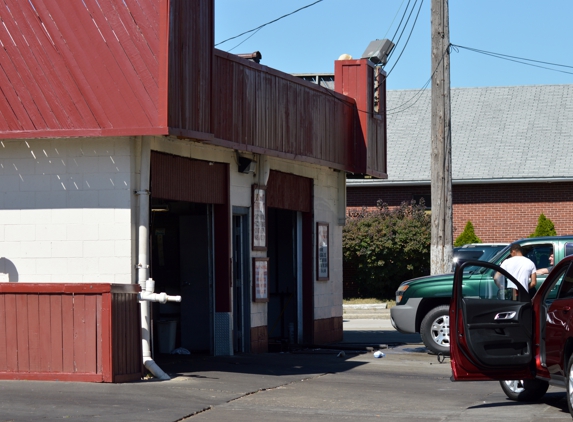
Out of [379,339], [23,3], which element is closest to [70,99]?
[23,3]

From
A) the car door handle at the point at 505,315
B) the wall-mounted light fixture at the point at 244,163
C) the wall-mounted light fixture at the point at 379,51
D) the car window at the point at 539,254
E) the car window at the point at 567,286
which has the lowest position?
the car door handle at the point at 505,315

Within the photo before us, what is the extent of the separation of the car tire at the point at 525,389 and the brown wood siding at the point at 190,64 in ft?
16.2

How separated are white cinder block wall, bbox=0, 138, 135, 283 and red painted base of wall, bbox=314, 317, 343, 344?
670 centimetres

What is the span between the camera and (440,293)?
1638cm

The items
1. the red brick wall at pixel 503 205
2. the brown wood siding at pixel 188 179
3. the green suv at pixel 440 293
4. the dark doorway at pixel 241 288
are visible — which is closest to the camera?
the brown wood siding at pixel 188 179

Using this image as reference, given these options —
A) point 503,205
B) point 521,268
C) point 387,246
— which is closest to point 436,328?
point 521,268

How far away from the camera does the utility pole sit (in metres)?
18.2

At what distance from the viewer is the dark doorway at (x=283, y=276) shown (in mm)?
18578

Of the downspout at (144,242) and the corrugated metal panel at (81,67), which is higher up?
the corrugated metal panel at (81,67)

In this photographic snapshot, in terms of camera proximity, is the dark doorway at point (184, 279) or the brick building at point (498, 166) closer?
the dark doorway at point (184, 279)

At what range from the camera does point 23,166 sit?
13.1 meters

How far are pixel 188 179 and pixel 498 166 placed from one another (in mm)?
21514

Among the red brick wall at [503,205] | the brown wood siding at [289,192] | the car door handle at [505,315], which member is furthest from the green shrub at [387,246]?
the car door handle at [505,315]

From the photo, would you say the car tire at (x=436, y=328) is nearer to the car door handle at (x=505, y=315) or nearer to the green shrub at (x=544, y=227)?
the car door handle at (x=505, y=315)
